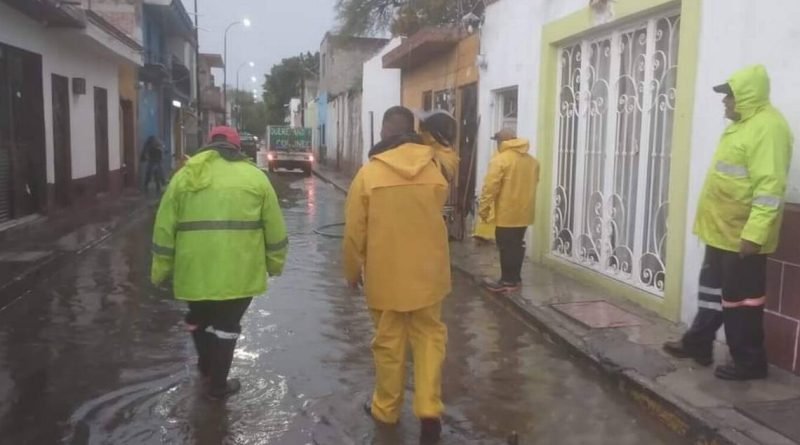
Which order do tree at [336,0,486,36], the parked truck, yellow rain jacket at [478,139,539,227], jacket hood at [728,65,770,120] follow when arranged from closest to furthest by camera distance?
jacket hood at [728,65,770,120] < yellow rain jacket at [478,139,539,227] < tree at [336,0,486,36] < the parked truck

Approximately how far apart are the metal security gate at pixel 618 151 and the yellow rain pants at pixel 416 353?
10.3 ft

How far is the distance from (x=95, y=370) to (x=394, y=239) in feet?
8.17

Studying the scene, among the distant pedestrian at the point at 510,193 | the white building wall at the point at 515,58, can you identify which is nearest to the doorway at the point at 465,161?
the white building wall at the point at 515,58

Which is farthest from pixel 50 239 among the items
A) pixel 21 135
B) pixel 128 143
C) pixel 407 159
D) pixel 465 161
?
pixel 128 143

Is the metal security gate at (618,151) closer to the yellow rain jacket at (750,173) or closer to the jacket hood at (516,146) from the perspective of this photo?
the jacket hood at (516,146)

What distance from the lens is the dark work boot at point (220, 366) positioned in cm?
462

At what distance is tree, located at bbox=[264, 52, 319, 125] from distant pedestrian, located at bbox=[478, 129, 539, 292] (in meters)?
65.7

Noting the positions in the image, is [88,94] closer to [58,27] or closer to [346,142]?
[58,27]

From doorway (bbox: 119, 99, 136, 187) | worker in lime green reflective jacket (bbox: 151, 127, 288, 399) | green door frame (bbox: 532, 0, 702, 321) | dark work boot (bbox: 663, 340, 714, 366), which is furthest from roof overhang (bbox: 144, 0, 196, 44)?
dark work boot (bbox: 663, 340, 714, 366)

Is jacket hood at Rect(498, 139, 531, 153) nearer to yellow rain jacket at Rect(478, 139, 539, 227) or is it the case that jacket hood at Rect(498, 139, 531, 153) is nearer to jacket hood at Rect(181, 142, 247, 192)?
yellow rain jacket at Rect(478, 139, 539, 227)

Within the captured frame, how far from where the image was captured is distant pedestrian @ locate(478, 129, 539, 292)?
7.48m

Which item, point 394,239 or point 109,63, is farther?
point 109,63

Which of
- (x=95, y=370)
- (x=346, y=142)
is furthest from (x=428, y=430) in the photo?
(x=346, y=142)

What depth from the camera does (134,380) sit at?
507 cm
